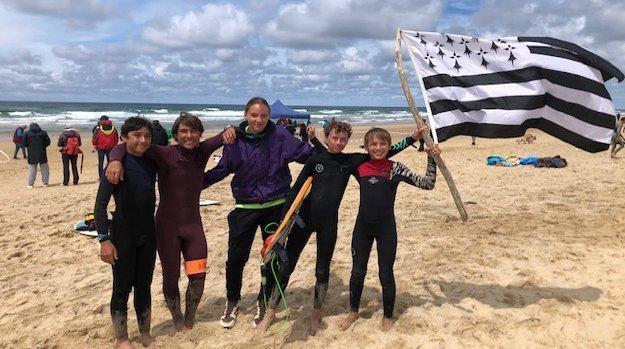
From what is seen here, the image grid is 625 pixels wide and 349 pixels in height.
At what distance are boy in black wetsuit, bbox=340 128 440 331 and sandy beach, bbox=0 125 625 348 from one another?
0.55m

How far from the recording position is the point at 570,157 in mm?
16531

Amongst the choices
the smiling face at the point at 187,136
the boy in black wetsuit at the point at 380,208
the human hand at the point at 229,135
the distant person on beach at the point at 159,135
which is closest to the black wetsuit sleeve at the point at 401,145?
the boy in black wetsuit at the point at 380,208

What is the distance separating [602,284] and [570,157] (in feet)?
→ 42.7

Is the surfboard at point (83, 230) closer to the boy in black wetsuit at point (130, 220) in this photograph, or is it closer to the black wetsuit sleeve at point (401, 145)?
the boy in black wetsuit at point (130, 220)

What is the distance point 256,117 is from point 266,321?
6.39ft

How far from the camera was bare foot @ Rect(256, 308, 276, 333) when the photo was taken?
14.3 ft

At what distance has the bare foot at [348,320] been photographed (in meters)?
Answer: 4.39

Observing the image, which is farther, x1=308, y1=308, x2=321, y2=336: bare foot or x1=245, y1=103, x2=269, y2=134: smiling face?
x1=308, y1=308, x2=321, y2=336: bare foot

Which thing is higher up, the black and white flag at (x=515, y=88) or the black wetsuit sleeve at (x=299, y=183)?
the black and white flag at (x=515, y=88)

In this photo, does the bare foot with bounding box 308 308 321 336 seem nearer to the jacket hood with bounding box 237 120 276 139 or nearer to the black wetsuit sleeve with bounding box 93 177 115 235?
the jacket hood with bounding box 237 120 276 139

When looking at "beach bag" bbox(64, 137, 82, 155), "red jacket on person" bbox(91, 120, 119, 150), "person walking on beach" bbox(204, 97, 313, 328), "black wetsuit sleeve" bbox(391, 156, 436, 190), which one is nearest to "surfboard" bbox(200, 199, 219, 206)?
"red jacket on person" bbox(91, 120, 119, 150)

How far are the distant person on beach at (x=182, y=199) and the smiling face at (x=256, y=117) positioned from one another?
177mm

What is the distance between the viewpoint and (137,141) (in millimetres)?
3732

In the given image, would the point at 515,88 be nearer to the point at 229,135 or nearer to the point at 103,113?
the point at 229,135
